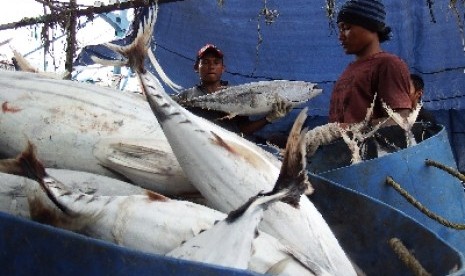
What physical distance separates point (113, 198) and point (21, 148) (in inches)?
24.0

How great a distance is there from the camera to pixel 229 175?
1.42 metres

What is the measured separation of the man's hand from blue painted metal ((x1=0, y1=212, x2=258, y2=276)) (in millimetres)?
1646

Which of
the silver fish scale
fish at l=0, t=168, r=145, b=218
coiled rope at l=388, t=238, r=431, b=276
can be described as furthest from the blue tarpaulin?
coiled rope at l=388, t=238, r=431, b=276

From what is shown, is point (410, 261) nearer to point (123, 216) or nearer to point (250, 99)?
point (123, 216)

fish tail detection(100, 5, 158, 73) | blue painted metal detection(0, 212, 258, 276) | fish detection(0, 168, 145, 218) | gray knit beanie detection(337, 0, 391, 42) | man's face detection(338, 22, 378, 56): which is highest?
gray knit beanie detection(337, 0, 391, 42)

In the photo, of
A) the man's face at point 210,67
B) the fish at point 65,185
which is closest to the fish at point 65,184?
the fish at point 65,185

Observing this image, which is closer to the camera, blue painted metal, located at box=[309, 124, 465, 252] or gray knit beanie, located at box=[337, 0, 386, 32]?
blue painted metal, located at box=[309, 124, 465, 252]

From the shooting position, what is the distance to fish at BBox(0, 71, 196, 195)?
1632mm

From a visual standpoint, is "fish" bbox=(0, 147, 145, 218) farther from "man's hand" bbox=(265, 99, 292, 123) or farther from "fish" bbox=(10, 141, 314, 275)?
"man's hand" bbox=(265, 99, 292, 123)

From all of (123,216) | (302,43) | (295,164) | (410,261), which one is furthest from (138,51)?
(302,43)

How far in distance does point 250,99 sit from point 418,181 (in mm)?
883

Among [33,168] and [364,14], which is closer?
[33,168]

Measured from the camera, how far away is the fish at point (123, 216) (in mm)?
1215

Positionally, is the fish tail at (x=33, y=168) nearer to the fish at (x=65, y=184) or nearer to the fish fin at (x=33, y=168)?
the fish fin at (x=33, y=168)
